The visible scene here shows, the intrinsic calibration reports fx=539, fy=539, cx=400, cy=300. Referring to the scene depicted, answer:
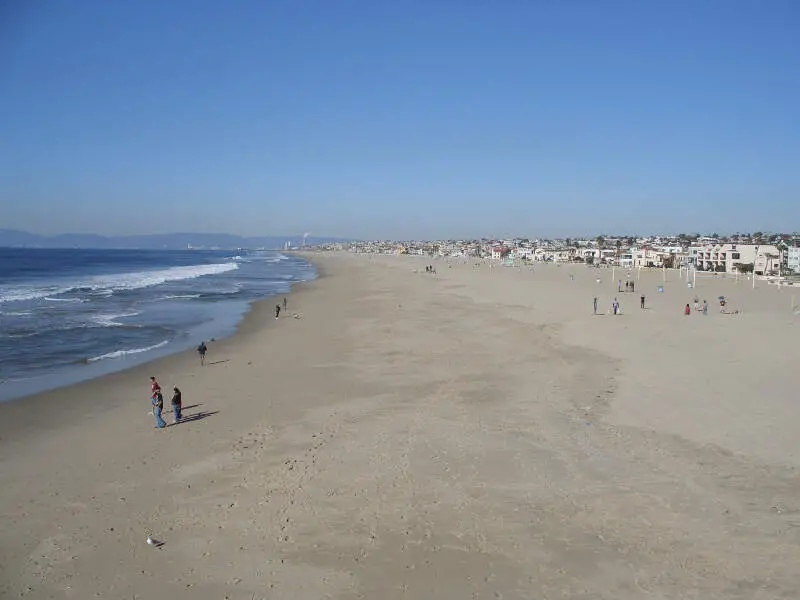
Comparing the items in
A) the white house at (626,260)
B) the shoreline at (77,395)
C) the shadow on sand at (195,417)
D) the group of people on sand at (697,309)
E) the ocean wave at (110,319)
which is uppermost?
the white house at (626,260)

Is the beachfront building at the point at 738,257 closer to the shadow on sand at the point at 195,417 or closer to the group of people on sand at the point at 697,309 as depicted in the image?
the group of people on sand at the point at 697,309

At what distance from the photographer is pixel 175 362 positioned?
749 inches

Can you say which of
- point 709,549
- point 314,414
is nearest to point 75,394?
point 314,414

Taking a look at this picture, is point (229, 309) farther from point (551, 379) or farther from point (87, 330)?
point (551, 379)

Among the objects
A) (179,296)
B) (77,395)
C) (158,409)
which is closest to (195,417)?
(158,409)

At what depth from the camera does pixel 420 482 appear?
8680mm

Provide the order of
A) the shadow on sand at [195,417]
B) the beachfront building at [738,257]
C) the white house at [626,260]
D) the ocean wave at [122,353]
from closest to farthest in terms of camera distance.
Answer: the shadow on sand at [195,417] < the ocean wave at [122,353] < the beachfront building at [738,257] < the white house at [626,260]

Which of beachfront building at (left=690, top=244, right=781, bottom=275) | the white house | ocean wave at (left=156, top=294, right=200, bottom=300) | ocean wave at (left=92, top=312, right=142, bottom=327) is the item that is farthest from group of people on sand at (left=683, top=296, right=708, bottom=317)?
the white house

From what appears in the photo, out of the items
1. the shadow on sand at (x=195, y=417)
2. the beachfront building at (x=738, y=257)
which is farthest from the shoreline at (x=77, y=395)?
the beachfront building at (x=738, y=257)

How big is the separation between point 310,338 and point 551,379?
12034 millimetres

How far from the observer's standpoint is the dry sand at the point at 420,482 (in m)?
6.34

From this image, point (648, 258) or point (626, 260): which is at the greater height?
point (648, 258)

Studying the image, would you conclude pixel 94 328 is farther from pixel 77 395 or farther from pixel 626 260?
pixel 626 260

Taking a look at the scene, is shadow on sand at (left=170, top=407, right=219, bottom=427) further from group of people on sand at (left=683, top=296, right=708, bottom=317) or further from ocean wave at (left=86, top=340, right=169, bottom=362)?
group of people on sand at (left=683, top=296, right=708, bottom=317)
